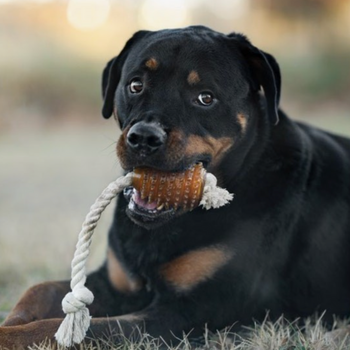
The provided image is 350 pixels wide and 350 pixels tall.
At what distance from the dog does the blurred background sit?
4.65 m

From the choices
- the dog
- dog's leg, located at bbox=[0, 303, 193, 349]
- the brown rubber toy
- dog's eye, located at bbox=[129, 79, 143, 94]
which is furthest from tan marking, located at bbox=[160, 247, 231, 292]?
dog's eye, located at bbox=[129, 79, 143, 94]

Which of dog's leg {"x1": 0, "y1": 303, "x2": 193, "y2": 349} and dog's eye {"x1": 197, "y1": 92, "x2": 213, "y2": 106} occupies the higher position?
dog's eye {"x1": 197, "y1": 92, "x2": 213, "y2": 106}

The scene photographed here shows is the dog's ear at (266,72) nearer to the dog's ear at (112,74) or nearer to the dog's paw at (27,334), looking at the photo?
the dog's ear at (112,74)

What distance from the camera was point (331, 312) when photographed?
11.8ft

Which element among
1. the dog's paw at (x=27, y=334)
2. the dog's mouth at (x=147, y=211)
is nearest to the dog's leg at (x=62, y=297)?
the dog's paw at (x=27, y=334)

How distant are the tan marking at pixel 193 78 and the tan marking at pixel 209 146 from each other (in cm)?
25

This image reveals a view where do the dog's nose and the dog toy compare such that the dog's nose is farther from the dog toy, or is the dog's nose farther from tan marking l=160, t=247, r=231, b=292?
tan marking l=160, t=247, r=231, b=292

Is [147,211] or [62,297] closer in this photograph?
[147,211]

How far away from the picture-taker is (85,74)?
15219 millimetres

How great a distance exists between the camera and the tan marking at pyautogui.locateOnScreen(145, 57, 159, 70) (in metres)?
3.25

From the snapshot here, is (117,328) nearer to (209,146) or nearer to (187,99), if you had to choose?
(209,146)

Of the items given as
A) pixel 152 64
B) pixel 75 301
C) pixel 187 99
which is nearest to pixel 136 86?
pixel 152 64

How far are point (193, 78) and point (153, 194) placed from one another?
56 centimetres

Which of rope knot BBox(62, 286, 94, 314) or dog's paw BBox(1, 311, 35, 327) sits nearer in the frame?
rope knot BBox(62, 286, 94, 314)
